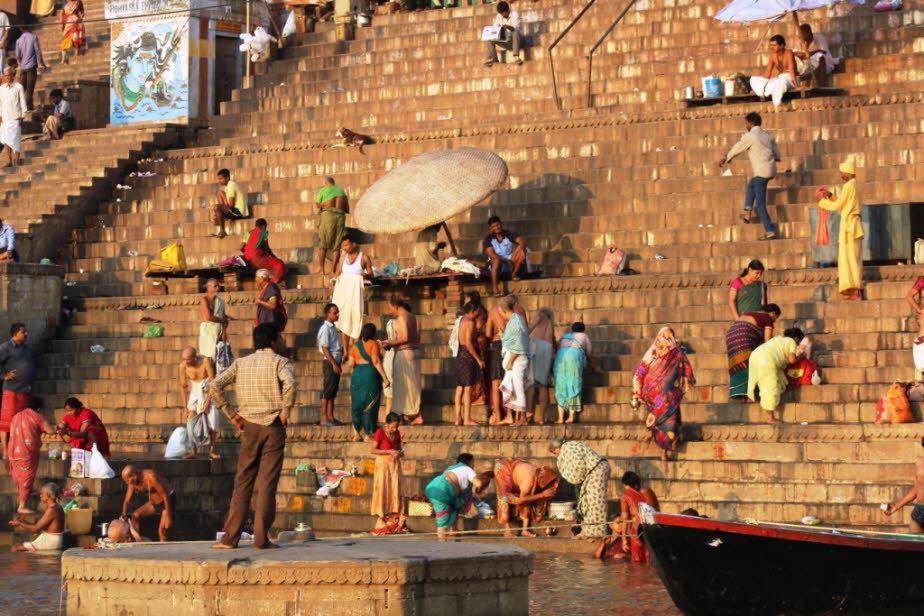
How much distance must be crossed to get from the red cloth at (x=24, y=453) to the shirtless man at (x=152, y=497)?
989 millimetres

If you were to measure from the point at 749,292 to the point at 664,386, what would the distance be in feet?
5.05

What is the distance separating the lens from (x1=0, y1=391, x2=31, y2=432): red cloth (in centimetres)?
1714

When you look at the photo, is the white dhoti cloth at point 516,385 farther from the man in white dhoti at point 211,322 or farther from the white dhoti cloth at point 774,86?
the white dhoti cloth at point 774,86

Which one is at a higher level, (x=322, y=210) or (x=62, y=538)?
(x=322, y=210)

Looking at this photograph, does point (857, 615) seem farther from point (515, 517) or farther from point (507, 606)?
point (515, 517)

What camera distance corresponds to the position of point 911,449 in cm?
1381

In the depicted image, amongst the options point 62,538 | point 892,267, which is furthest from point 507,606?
point 892,267

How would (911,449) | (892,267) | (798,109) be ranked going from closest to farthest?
(911,449) < (892,267) < (798,109)

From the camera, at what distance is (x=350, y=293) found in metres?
17.3

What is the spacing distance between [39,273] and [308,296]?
287 centimetres

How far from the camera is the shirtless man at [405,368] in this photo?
1630 centimetres

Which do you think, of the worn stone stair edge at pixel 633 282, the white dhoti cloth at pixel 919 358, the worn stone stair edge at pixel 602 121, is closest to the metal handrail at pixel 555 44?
the worn stone stair edge at pixel 602 121

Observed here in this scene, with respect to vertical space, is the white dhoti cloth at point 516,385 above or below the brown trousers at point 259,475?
above

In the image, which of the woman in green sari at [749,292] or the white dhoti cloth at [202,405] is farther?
the white dhoti cloth at [202,405]
